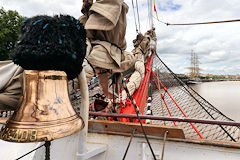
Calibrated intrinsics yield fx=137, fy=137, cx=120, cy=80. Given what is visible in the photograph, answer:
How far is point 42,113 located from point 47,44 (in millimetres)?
208

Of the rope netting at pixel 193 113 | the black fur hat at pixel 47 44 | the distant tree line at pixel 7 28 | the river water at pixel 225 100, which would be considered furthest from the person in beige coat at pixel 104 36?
the distant tree line at pixel 7 28

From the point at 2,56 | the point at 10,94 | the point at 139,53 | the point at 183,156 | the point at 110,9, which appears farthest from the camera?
the point at 2,56

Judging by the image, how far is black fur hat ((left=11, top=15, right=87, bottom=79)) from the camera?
42 cm

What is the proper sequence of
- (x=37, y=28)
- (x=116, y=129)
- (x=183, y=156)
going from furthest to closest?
(x=116, y=129) < (x=183, y=156) < (x=37, y=28)

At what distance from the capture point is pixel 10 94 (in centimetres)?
57

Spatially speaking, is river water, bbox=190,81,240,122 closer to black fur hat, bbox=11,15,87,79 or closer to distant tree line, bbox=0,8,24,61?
black fur hat, bbox=11,15,87,79

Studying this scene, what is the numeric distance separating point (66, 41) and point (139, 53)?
3277 millimetres

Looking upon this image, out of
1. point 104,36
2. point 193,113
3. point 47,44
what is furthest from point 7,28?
point 193,113

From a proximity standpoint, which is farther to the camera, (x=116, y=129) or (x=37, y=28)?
(x=116, y=129)

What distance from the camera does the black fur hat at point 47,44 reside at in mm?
418

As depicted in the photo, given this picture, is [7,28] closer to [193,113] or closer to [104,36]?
[104,36]

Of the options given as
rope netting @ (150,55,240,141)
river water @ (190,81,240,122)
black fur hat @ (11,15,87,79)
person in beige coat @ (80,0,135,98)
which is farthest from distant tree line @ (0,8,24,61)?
river water @ (190,81,240,122)

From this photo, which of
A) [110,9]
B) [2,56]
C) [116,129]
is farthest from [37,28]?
[2,56]

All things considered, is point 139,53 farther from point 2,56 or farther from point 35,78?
point 2,56
